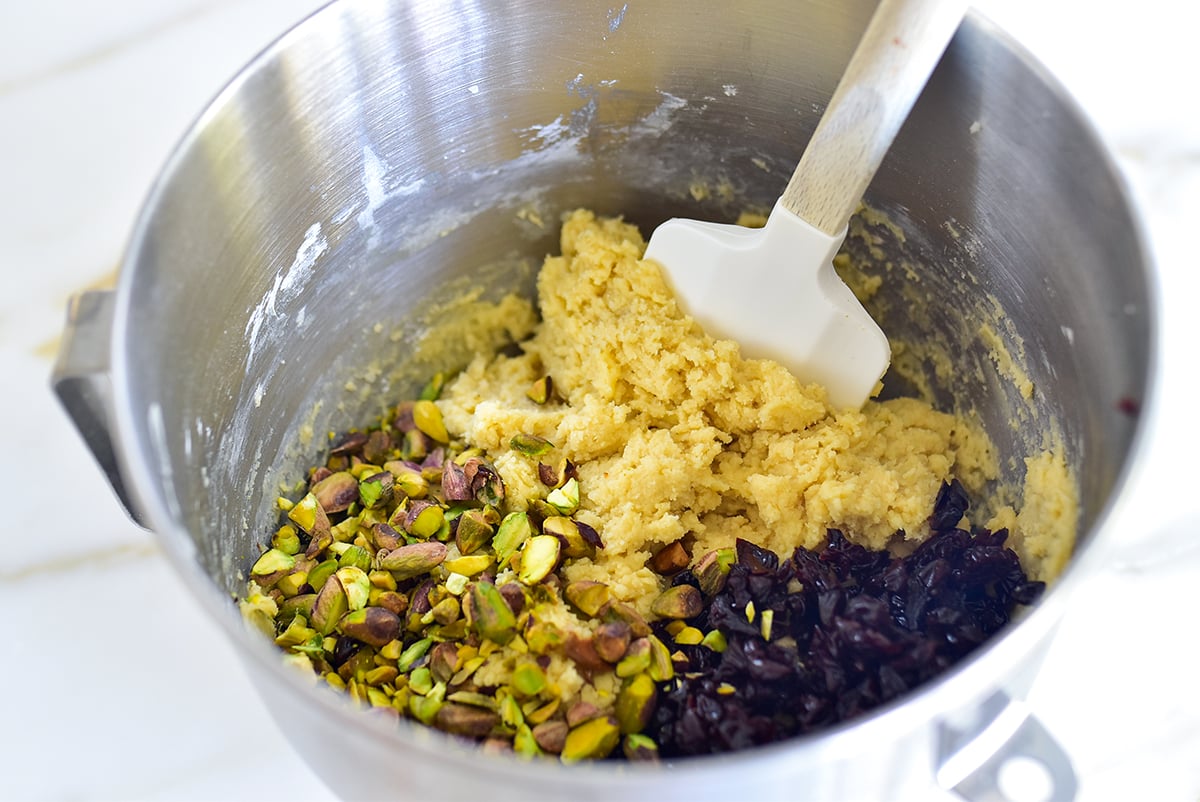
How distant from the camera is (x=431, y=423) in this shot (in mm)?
1758

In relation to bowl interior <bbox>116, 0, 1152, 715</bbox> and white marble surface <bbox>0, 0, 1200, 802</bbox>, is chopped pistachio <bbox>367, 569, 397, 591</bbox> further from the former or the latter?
white marble surface <bbox>0, 0, 1200, 802</bbox>

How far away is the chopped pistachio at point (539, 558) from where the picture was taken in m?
1.45

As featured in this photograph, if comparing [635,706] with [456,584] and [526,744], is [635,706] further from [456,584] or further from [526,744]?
[456,584]

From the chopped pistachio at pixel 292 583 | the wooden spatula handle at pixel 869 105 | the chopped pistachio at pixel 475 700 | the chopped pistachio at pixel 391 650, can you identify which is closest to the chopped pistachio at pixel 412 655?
the chopped pistachio at pixel 391 650

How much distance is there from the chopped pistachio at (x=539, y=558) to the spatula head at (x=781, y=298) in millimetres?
470

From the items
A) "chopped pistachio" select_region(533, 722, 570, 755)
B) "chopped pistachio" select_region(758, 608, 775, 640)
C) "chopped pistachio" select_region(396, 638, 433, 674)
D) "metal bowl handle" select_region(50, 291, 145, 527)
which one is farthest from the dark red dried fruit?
"metal bowl handle" select_region(50, 291, 145, 527)

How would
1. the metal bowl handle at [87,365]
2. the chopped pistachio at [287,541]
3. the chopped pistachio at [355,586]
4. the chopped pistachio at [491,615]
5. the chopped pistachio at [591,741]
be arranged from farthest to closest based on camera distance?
the chopped pistachio at [287,541], the chopped pistachio at [355,586], the chopped pistachio at [491,615], the chopped pistachio at [591,741], the metal bowl handle at [87,365]

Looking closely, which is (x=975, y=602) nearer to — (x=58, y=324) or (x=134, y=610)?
(x=134, y=610)

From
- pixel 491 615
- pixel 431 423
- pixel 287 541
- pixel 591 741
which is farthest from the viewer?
pixel 431 423

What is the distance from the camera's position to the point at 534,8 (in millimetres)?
1552

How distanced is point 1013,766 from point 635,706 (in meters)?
0.47

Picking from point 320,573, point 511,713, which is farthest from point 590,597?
point 320,573

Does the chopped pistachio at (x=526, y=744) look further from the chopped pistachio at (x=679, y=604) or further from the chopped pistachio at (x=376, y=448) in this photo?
the chopped pistachio at (x=376, y=448)

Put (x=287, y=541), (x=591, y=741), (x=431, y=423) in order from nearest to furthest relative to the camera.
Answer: (x=591, y=741), (x=287, y=541), (x=431, y=423)
